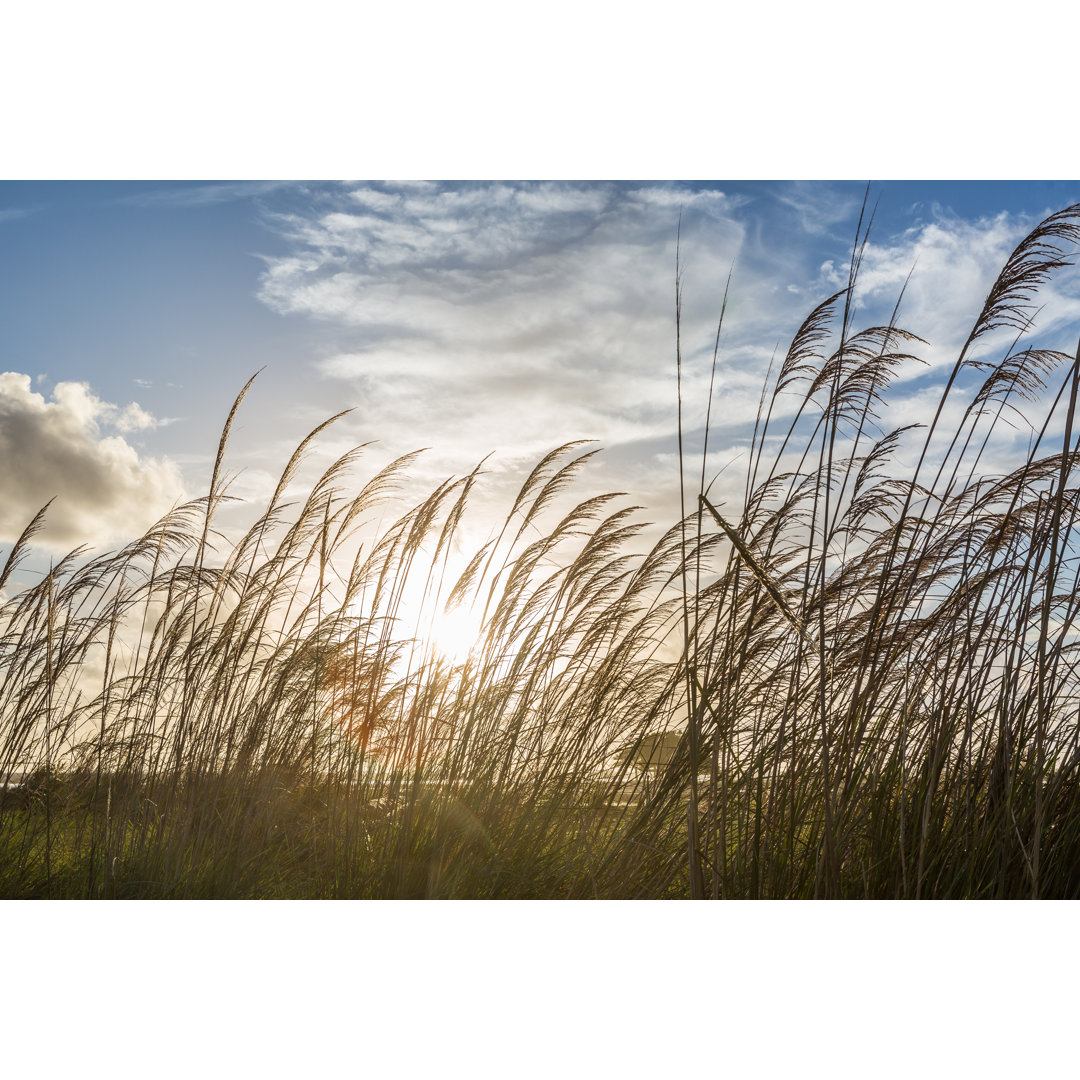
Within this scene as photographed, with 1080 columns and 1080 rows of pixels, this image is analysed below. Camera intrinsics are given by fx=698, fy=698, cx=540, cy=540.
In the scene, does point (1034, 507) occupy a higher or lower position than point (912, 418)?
lower

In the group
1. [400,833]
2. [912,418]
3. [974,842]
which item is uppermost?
[912,418]

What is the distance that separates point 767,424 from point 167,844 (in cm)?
247

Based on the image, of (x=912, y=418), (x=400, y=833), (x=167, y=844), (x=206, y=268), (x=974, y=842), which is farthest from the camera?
(x=206, y=268)

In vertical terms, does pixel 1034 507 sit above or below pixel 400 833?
above

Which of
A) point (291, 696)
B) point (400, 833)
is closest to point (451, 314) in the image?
point (291, 696)

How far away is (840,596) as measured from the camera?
6.55 feet
